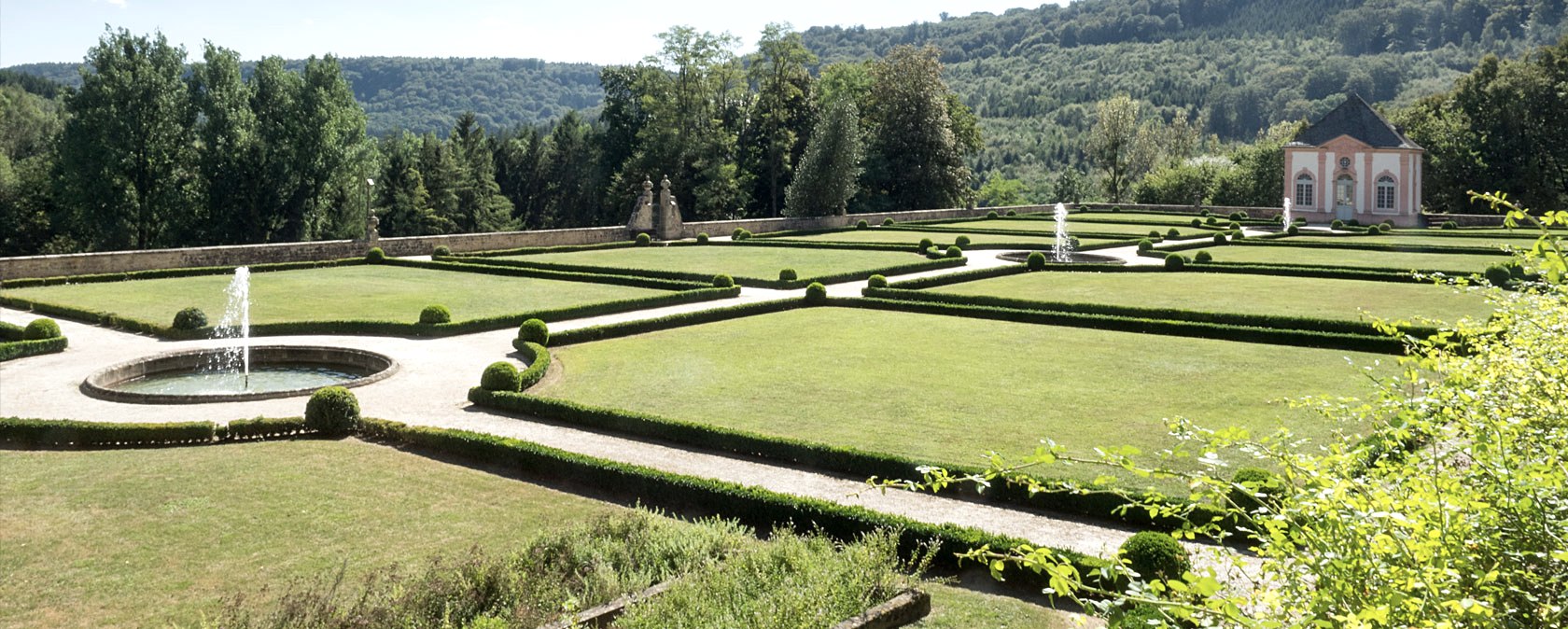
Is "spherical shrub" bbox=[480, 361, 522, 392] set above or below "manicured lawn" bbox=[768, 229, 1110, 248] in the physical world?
below

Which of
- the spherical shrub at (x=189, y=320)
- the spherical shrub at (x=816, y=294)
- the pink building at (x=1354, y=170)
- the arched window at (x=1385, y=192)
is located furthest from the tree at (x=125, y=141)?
the arched window at (x=1385, y=192)

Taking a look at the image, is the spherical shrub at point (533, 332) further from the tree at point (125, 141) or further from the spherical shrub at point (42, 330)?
the tree at point (125, 141)

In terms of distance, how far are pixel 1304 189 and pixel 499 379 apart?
58191 millimetres

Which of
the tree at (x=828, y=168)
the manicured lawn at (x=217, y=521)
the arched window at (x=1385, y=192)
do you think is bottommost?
the manicured lawn at (x=217, y=521)

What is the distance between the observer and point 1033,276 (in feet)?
108

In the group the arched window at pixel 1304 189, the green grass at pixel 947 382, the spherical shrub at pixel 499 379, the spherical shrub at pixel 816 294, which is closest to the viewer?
the green grass at pixel 947 382

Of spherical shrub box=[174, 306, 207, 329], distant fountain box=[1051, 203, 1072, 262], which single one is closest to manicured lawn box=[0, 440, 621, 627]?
spherical shrub box=[174, 306, 207, 329]

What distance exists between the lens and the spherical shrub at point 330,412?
1501 centimetres

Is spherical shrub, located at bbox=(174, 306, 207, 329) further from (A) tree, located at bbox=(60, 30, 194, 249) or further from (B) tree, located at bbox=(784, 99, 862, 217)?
(B) tree, located at bbox=(784, 99, 862, 217)

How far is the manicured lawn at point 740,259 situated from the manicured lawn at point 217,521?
19.4m

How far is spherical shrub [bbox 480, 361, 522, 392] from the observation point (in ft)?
55.2

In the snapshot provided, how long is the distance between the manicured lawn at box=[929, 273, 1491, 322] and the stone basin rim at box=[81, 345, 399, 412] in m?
14.1

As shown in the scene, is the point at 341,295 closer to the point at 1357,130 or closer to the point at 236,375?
the point at 236,375

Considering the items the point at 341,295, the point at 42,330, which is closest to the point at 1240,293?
the point at 341,295
